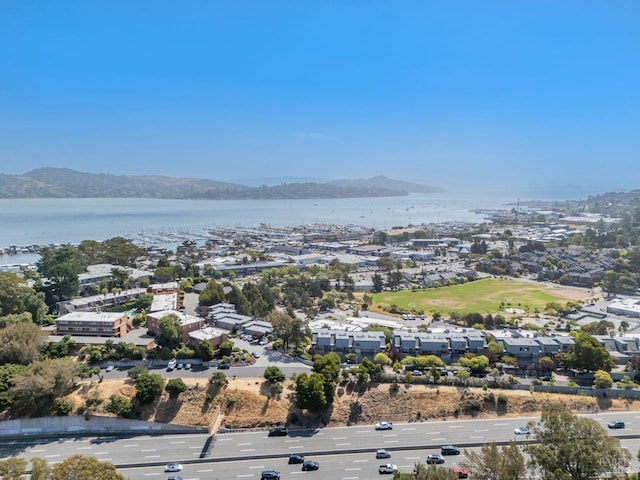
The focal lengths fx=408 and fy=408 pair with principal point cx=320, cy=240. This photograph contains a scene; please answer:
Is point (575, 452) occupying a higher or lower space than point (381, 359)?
higher

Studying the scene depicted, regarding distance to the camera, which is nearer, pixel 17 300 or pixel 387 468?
pixel 387 468

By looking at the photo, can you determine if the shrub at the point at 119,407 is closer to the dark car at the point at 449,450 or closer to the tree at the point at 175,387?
the tree at the point at 175,387

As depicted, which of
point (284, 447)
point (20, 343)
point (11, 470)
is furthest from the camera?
point (20, 343)

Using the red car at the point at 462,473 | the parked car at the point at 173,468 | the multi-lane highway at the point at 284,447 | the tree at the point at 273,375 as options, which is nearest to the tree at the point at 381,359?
the multi-lane highway at the point at 284,447

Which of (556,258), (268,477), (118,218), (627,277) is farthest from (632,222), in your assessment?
(118,218)

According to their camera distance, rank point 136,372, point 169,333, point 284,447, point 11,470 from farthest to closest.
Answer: point 169,333 → point 136,372 → point 284,447 → point 11,470

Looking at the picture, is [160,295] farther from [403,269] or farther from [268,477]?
[403,269]

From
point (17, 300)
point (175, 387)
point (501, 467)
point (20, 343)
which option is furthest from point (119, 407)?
point (501, 467)

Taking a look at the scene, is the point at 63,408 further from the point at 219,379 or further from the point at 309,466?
the point at 309,466
